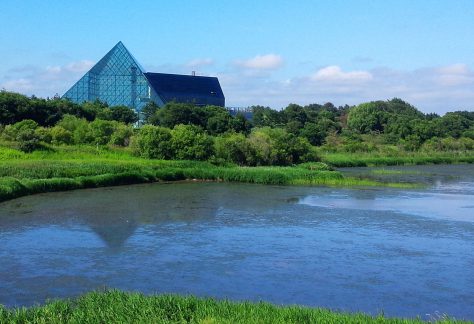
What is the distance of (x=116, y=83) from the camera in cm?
6738

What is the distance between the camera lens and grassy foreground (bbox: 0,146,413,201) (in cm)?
2916

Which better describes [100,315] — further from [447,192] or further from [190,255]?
[447,192]

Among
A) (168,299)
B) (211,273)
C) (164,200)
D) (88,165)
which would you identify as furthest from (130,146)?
(168,299)

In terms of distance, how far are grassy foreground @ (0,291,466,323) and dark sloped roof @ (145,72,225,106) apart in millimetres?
58839

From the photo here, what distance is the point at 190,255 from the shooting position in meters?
15.5

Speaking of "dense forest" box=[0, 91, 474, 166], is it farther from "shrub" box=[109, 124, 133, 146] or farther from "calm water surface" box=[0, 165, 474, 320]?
"calm water surface" box=[0, 165, 474, 320]

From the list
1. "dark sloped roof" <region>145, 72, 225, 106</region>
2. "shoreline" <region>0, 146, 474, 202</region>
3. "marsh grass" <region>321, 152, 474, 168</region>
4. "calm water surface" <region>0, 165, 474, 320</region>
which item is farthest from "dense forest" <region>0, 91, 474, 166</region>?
"calm water surface" <region>0, 165, 474, 320</region>

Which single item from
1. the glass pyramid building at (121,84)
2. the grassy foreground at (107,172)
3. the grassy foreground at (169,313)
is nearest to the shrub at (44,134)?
the grassy foreground at (107,172)

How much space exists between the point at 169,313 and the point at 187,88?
67265 millimetres

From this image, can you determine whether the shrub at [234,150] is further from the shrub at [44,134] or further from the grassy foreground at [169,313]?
the grassy foreground at [169,313]

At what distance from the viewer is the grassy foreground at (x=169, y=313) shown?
841 centimetres

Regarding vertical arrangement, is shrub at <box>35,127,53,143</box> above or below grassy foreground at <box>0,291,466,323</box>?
above

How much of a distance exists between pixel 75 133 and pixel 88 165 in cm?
954

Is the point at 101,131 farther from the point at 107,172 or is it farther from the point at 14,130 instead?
the point at 107,172
